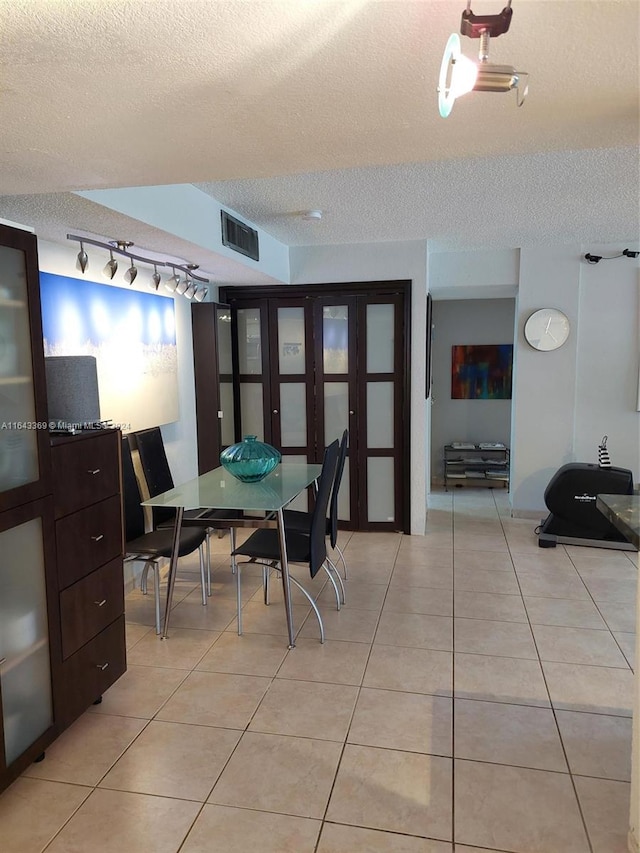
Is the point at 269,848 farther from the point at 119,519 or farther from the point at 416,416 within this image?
the point at 416,416

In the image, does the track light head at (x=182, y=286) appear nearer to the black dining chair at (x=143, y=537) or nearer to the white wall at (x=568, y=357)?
the black dining chair at (x=143, y=537)

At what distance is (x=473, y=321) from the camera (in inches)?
286

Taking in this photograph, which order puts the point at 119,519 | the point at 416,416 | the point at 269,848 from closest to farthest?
the point at 269,848, the point at 119,519, the point at 416,416

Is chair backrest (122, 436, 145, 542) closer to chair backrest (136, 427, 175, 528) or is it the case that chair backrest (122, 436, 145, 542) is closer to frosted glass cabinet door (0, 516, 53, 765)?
chair backrest (136, 427, 175, 528)

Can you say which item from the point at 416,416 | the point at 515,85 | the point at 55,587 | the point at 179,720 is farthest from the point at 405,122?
the point at 416,416

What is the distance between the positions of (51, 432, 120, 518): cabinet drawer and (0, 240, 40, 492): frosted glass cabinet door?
0.13 m

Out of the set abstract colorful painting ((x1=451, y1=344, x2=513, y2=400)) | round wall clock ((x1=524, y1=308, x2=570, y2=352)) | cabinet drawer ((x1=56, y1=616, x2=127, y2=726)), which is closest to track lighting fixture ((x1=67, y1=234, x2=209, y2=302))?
cabinet drawer ((x1=56, y1=616, x2=127, y2=726))

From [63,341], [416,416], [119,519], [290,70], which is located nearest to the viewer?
[290,70]

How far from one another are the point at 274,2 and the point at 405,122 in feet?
2.01

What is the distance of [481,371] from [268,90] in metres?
6.25

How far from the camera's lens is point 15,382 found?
2.09m

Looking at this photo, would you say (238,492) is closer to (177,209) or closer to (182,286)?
(182,286)

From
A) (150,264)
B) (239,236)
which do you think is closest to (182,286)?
(150,264)

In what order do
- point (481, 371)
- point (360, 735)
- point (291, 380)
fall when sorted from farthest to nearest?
1. point (481, 371)
2. point (291, 380)
3. point (360, 735)
